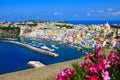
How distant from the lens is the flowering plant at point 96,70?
1770 millimetres

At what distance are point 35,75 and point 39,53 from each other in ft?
158

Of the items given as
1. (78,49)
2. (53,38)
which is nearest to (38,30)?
(53,38)

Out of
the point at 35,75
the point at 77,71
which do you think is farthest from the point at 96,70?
the point at 35,75

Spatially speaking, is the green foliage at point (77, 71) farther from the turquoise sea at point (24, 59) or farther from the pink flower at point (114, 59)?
the turquoise sea at point (24, 59)

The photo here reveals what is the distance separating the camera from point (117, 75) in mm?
1962

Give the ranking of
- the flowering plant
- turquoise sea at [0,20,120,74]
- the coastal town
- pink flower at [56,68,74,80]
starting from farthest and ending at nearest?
1. the coastal town
2. turquoise sea at [0,20,120,74]
3. pink flower at [56,68,74,80]
4. the flowering plant

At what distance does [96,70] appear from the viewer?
177cm

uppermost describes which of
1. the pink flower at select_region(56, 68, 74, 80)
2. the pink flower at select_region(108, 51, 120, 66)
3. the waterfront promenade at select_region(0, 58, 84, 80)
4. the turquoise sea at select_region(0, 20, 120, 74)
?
the pink flower at select_region(108, 51, 120, 66)

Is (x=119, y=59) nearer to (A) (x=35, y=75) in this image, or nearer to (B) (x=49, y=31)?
(A) (x=35, y=75)

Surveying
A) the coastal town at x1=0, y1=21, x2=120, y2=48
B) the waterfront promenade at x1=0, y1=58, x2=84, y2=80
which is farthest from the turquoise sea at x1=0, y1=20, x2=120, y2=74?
the waterfront promenade at x1=0, y1=58, x2=84, y2=80

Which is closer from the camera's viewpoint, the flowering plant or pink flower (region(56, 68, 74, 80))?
the flowering plant

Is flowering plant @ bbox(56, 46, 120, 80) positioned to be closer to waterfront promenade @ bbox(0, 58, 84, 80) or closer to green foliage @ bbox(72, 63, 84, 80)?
green foliage @ bbox(72, 63, 84, 80)

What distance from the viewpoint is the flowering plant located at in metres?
1.77

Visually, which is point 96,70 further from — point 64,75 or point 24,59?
point 24,59
